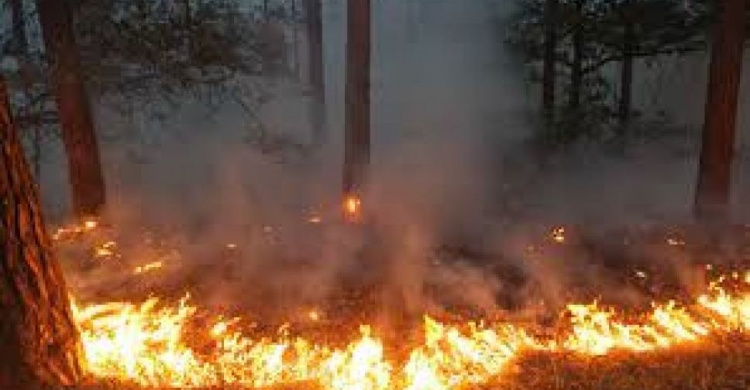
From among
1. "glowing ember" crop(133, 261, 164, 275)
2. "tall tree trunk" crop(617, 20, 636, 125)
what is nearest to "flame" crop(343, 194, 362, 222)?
"glowing ember" crop(133, 261, 164, 275)

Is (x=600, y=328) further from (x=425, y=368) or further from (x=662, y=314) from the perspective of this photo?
(x=425, y=368)

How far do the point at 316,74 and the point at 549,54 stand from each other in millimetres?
9312

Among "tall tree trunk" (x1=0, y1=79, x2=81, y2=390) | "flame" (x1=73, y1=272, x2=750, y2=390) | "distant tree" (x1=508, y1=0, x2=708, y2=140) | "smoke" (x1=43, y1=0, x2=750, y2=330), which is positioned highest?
"distant tree" (x1=508, y1=0, x2=708, y2=140)

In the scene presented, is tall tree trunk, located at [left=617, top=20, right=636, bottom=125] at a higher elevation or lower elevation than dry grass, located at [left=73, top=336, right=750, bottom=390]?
higher

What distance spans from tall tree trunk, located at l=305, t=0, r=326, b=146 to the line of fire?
5.5 inches

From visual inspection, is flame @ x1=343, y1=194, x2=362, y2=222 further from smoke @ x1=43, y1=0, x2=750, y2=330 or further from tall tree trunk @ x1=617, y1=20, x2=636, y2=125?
tall tree trunk @ x1=617, y1=20, x2=636, y2=125

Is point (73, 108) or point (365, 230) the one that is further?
point (365, 230)

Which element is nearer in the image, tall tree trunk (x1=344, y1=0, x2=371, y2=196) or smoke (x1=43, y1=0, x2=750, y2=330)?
smoke (x1=43, y1=0, x2=750, y2=330)

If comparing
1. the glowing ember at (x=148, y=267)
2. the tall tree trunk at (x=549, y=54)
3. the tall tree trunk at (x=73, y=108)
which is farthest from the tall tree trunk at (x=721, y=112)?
the tall tree trunk at (x=73, y=108)

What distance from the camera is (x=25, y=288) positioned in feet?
20.3

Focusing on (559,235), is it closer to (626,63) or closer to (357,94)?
(357,94)

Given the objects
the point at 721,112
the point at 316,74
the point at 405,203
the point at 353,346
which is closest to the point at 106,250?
the point at 353,346

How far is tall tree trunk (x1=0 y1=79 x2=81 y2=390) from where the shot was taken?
601 centimetres

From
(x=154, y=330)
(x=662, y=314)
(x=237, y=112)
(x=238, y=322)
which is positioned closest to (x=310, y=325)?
(x=238, y=322)
